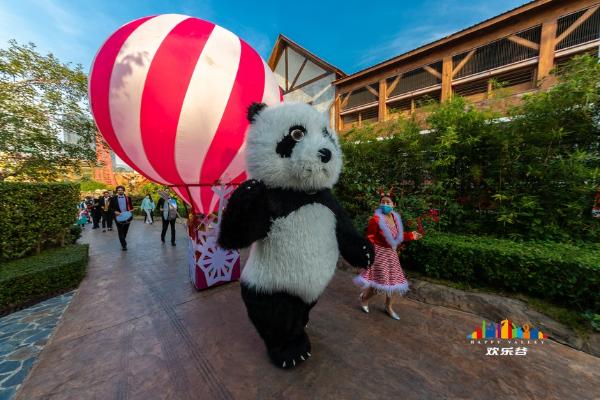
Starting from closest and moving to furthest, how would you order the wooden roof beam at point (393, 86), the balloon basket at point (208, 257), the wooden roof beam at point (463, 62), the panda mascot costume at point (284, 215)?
the panda mascot costume at point (284, 215) → the balloon basket at point (208, 257) → the wooden roof beam at point (463, 62) → the wooden roof beam at point (393, 86)

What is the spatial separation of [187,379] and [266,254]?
1393mm

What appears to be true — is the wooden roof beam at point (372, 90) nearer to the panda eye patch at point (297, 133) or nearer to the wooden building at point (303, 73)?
the wooden building at point (303, 73)

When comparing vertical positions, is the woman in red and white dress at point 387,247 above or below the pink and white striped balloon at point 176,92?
below

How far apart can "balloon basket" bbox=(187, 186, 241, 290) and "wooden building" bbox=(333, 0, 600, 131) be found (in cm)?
459

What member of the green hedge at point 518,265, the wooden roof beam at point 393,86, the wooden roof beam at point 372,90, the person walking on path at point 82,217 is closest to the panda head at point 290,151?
the green hedge at point 518,265

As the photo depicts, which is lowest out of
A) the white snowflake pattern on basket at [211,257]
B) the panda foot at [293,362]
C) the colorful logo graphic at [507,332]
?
the colorful logo graphic at [507,332]

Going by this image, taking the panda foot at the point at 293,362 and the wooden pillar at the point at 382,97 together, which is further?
the wooden pillar at the point at 382,97

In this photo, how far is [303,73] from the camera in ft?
41.7

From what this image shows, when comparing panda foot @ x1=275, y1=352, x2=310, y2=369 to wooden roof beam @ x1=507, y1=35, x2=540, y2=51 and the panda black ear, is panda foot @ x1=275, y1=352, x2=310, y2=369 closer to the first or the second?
the panda black ear

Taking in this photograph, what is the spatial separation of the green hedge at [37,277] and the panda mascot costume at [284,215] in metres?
3.96

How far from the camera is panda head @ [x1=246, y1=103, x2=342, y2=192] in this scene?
152cm

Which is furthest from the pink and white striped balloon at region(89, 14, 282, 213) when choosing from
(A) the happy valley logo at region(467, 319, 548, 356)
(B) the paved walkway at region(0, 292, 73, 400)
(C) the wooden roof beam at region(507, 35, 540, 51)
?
(C) the wooden roof beam at region(507, 35, 540, 51)

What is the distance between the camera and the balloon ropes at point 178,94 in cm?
210

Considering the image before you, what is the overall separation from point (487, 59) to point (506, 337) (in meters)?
9.36
